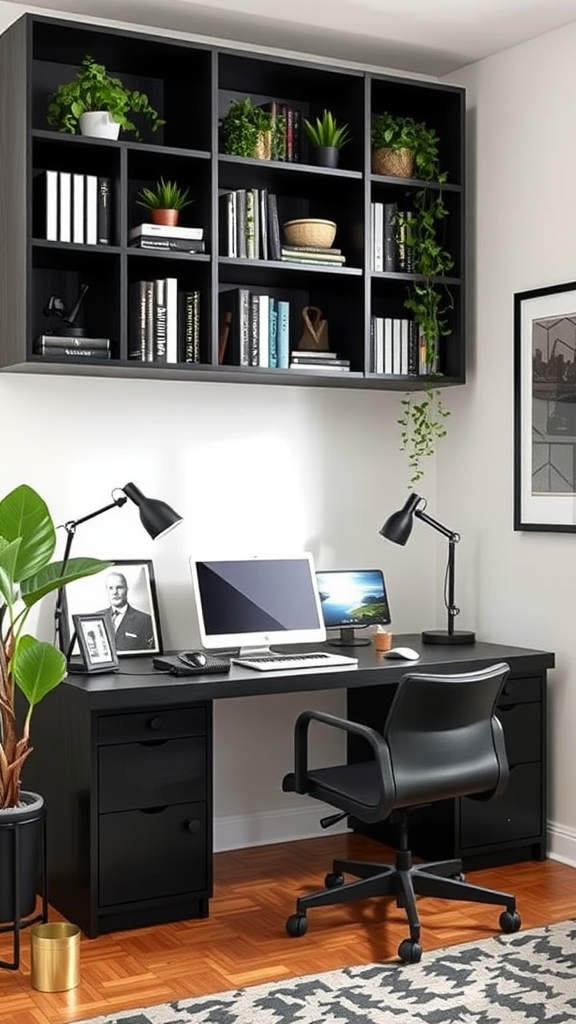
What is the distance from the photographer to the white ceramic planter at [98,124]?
12.8ft

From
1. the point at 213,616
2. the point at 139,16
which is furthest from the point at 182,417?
the point at 139,16

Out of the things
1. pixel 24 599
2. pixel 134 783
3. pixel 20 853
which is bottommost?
pixel 20 853

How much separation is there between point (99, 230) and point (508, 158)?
1.53m

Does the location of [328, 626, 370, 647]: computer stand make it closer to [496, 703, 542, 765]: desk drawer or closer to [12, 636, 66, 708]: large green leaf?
[496, 703, 542, 765]: desk drawer

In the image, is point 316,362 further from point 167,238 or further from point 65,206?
point 65,206

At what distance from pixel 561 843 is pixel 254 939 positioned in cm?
126

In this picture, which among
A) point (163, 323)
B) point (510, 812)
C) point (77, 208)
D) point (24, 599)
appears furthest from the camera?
point (510, 812)

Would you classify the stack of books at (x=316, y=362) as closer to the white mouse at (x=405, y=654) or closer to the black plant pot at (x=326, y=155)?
the black plant pot at (x=326, y=155)

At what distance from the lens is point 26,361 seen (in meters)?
3.77

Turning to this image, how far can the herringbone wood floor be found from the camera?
318 cm

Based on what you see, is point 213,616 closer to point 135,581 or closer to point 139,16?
point 135,581

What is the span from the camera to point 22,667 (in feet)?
11.1

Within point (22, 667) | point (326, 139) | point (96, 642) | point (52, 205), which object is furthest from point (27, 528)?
point (326, 139)

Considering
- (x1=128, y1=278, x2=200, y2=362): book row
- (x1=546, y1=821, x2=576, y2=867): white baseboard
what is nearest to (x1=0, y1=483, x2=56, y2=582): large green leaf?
(x1=128, y1=278, x2=200, y2=362): book row
